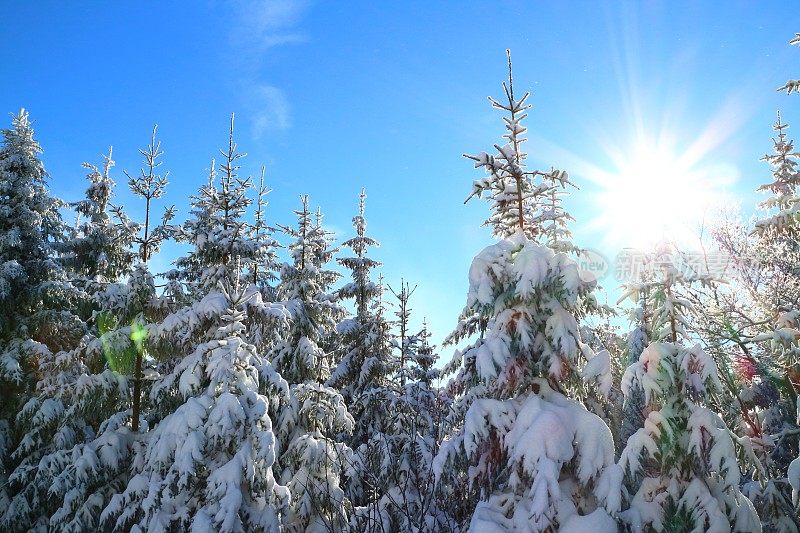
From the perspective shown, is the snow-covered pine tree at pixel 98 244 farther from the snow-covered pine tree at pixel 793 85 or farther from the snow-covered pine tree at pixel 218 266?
the snow-covered pine tree at pixel 793 85

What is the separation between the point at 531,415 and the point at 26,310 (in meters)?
17.4

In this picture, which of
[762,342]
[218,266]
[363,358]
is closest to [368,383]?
[363,358]

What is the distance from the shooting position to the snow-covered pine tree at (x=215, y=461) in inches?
369

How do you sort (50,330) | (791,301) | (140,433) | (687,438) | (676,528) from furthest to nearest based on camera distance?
(50,330) → (140,433) → (791,301) → (687,438) → (676,528)

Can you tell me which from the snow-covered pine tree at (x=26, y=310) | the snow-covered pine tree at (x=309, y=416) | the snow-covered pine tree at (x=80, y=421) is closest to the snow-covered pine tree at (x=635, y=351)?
the snow-covered pine tree at (x=309, y=416)

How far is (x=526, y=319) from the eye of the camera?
7605 mm

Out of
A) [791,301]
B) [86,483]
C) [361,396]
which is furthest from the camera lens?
[361,396]

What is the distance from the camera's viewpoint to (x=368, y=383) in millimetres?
20219

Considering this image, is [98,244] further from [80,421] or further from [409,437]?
[409,437]

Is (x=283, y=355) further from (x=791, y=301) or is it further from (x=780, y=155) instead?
(x=780, y=155)

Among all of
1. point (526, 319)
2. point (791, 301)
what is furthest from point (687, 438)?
point (791, 301)

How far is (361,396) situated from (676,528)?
12.4 metres

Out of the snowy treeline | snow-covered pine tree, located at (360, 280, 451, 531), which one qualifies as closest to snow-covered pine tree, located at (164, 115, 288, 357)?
the snowy treeline

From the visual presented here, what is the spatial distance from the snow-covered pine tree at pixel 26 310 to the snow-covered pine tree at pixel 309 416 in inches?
270
